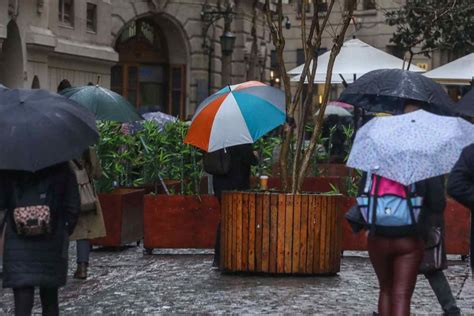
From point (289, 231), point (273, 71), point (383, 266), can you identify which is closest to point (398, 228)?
point (383, 266)

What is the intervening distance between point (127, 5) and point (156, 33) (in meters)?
3.19

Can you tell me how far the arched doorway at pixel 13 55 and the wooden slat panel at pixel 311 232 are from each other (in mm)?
13793

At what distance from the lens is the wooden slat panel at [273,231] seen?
1187 centimetres

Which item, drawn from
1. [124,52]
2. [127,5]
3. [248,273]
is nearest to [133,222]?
[248,273]

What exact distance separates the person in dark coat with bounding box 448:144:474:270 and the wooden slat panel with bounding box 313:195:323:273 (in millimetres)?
4588

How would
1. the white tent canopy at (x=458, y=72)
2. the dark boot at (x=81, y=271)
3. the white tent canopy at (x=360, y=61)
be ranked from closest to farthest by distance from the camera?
the dark boot at (x=81, y=271), the white tent canopy at (x=458, y=72), the white tent canopy at (x=360, y=61)

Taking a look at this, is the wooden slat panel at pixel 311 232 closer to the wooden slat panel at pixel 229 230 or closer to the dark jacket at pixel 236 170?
the wooden slat panel at pixel 229 230

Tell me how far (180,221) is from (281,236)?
2537 mm

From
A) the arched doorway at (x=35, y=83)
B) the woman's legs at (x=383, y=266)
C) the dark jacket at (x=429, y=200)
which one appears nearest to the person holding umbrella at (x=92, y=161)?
the woman's legs at (x=383, y=266)

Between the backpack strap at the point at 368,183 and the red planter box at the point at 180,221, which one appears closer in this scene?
the backpack strap at the point at 368,183

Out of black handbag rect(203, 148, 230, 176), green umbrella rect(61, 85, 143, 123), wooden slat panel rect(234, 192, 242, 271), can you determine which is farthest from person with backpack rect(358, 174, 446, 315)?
green umbrella rect(61, 85, 143, 123)

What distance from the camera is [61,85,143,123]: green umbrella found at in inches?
566

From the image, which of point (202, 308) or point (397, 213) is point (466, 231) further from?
point (397, 213)

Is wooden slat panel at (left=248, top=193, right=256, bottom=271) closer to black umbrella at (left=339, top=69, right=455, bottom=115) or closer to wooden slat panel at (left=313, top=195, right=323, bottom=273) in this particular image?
wooden slat panel at (left=313, top=195, right=323, bottom=273)
